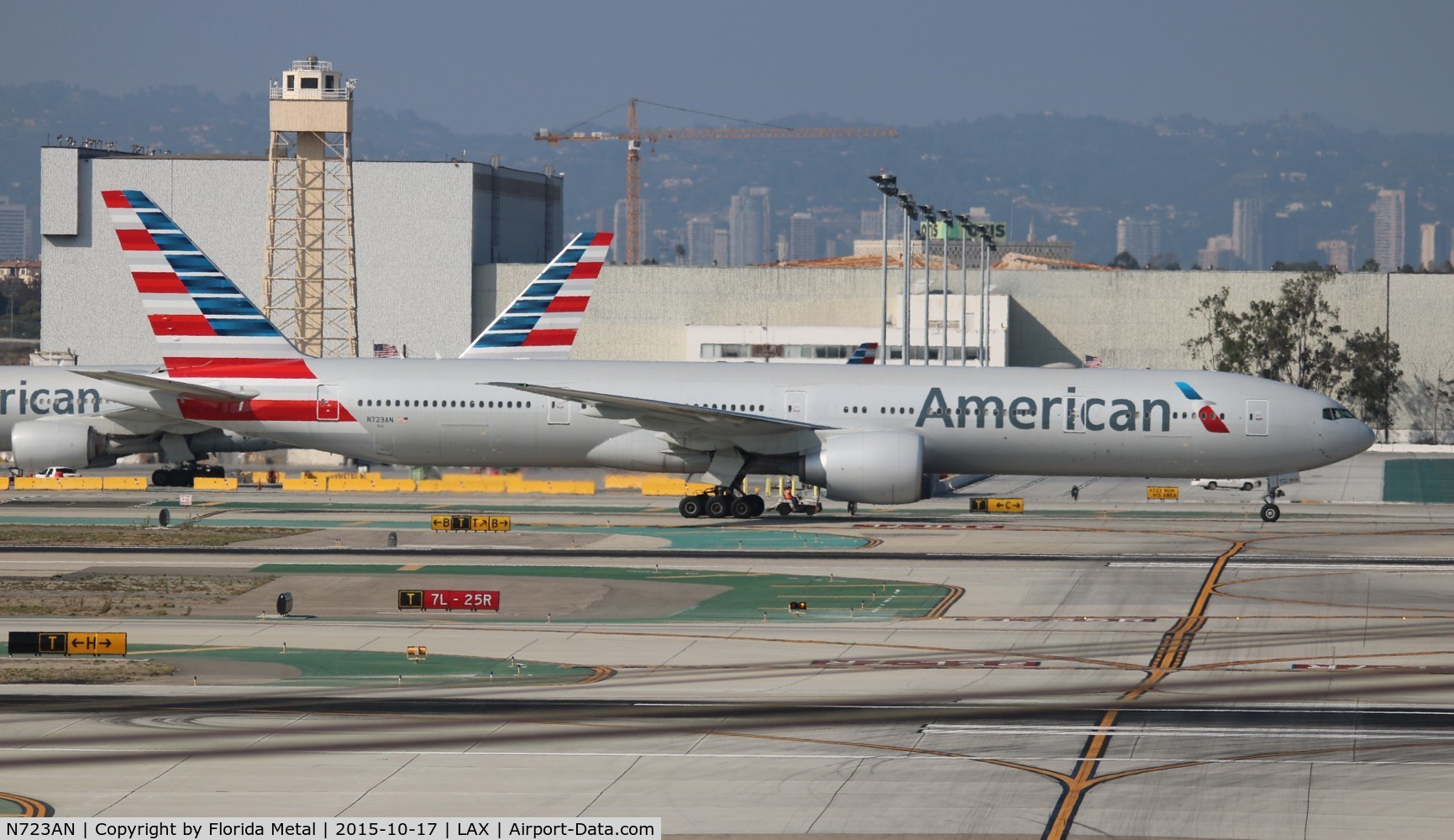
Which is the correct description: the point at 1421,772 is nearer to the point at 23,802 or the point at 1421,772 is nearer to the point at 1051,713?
the point at 1051,713

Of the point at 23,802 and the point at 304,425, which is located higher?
the point at 304,425

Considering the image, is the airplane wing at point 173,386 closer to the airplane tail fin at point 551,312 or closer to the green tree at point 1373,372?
the airplane tail fin at point 551,312

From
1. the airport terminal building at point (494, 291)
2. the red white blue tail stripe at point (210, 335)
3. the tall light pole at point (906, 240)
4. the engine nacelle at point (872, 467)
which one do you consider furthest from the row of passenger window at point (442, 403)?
the airport terminal building at point (494, 291)

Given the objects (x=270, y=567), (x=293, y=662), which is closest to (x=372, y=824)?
(x=293, y=662)

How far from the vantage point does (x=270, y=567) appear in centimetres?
3450

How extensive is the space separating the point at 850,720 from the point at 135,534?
26283 millimetres

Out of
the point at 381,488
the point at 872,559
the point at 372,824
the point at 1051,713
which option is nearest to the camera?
the point at 372,824

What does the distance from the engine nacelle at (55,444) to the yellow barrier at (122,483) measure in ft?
4.36

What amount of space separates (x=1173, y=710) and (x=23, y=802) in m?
13.8

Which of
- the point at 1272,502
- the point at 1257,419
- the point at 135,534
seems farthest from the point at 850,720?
the point at 1272,502

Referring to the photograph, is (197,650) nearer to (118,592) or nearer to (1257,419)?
(118,592)

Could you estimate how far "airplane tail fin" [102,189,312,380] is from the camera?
152ft

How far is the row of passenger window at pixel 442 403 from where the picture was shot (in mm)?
44969

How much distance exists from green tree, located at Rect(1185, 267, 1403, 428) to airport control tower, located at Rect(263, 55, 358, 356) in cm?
4891
